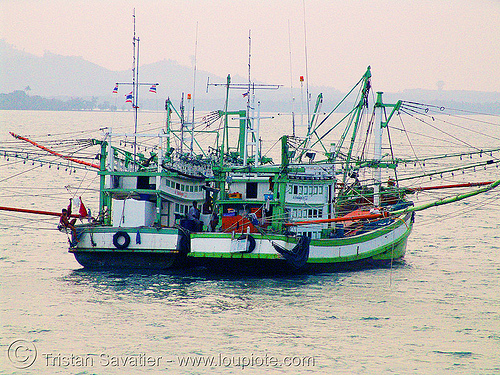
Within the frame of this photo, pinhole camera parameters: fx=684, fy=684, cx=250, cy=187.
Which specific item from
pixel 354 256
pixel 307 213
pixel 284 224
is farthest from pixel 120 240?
pixel 354 256

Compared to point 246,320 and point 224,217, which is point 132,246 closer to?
point 224,217

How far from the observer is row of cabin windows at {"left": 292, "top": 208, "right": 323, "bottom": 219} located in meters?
42.0

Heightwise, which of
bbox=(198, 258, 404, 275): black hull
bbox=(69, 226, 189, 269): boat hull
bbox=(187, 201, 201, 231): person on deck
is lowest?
bbox=(198, 258, 404, 275): black hull

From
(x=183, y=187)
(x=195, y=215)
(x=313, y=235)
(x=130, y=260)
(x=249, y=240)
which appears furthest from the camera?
(x=183, y=187)

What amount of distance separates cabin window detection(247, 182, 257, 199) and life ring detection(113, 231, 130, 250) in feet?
27.6

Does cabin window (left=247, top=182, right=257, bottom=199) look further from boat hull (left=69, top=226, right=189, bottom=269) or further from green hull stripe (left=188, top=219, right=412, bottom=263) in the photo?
boat hull (left=69, top=226, right=189, bottom=269)

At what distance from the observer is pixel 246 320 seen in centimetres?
3025

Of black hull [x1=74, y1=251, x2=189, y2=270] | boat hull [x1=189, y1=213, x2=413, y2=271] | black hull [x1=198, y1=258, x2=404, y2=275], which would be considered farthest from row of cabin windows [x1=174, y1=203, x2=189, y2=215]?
boat hull [x1=189, y1=213, x2=413, y2=271]

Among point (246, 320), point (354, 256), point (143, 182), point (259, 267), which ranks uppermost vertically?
point (143, 182)

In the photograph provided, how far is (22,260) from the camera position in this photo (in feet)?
146

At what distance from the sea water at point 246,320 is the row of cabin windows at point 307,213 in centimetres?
388

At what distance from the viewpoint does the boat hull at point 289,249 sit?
38000 mm

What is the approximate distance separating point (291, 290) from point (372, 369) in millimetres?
10807

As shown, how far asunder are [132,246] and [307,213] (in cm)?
1088
